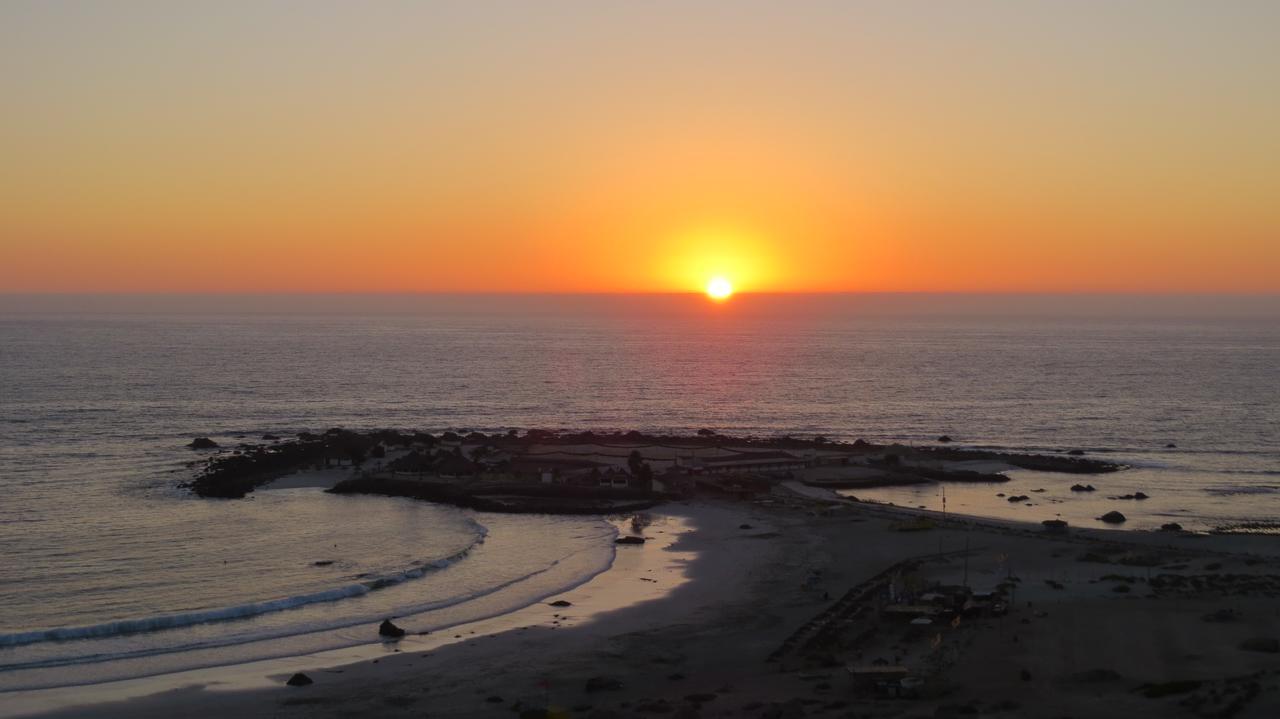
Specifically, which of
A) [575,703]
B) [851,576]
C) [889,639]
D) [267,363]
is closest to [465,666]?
[575,703]

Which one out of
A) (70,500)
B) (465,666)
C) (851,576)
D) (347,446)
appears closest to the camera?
(465,666)

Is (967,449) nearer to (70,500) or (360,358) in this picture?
(70,500)

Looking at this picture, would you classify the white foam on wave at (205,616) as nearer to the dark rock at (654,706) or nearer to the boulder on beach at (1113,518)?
the dark rock at (654,706)

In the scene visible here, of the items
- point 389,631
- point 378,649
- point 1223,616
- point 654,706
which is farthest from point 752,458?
point 654,706

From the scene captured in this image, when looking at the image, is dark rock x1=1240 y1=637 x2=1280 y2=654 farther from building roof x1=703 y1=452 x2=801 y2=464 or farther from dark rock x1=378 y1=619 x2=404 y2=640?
building roof x1=703 y1=452 x2=801 y2=464

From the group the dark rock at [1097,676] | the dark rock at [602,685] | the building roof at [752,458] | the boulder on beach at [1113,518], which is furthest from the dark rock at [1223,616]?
the building roof at [752,458]

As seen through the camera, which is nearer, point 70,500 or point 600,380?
point 70,500

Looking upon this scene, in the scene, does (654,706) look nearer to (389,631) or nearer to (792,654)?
(792,654)

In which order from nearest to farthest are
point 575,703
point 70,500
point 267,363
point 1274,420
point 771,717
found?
1. point 771,717
2. point 575,703
3. point 70,500
4. point 1274,420
5. point 267,363
